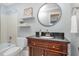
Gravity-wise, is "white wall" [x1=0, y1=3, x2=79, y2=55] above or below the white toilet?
above

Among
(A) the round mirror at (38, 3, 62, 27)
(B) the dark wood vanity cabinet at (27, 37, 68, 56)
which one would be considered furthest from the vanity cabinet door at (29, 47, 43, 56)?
(A) the round mirror at (38, 3, 62, 27)

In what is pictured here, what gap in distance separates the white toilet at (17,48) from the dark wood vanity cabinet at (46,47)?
8 cm

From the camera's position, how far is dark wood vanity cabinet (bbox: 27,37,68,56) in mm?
1798

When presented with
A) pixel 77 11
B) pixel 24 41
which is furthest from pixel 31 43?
pixel 77 11

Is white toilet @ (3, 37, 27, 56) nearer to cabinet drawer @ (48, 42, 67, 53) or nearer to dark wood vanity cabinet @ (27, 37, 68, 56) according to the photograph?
dark wood vanity cabinet @ (27, 37, 68, 56)

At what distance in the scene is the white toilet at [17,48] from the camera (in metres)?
1.85

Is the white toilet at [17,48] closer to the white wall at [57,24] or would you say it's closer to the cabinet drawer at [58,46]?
the white wall at [57,24]

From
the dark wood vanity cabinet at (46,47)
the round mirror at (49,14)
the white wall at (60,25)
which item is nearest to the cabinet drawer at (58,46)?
the dark wood vanity cabinet at (46,47)

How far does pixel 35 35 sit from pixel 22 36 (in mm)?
165

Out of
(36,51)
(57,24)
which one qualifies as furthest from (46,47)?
(57,24)

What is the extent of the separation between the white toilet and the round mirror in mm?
333

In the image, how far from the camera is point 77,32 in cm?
180

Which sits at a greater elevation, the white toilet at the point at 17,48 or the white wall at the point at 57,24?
the white wall at the point at 57,24

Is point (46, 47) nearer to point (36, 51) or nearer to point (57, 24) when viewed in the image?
point (36, 51)
